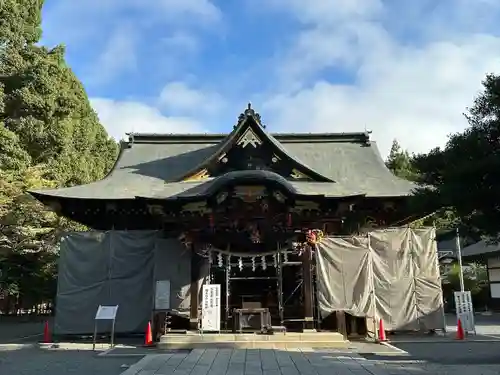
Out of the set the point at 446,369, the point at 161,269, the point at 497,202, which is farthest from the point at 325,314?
the point at 497,202

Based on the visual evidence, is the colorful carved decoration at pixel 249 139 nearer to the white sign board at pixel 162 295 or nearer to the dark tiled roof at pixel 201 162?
the dark tiled roof at pixel 201 162

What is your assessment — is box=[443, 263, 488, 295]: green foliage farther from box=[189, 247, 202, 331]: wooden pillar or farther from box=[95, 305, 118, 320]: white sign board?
box=[95, 305, 118, 320]: white sign board

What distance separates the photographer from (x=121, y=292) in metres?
13.9

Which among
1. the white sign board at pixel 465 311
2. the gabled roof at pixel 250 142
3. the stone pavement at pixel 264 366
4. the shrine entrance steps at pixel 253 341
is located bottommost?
the shrine entrance steps at pixel 253 341

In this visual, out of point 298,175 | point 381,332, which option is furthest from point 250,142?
point 381,332

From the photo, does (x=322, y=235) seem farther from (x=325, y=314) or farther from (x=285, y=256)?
(x=325, y=314)

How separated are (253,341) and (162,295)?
2.92 meters

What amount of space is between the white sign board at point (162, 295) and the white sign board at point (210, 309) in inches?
44.7

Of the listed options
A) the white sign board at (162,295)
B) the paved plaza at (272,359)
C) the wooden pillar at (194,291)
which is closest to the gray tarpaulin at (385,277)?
the paved plaza at (272,359)

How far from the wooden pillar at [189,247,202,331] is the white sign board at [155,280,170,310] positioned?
0.63m

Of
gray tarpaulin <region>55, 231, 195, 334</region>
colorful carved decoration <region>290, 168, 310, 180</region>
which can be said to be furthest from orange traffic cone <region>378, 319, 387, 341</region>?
gray tarpaulin <region>55, 231, 195, 334</region>

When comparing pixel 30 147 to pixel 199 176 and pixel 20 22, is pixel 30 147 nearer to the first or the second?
pixel 20 22

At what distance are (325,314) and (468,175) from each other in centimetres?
673

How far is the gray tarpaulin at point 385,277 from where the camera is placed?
13.1 metres
